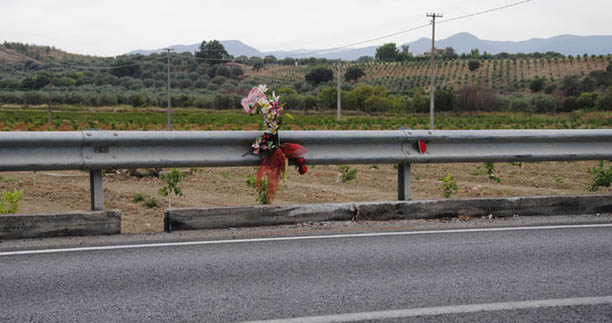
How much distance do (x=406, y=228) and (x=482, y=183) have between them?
6714 millimetres

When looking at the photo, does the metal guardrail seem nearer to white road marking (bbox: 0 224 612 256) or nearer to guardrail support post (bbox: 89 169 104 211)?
guardrail support post (bbox: 89 169 104 211)

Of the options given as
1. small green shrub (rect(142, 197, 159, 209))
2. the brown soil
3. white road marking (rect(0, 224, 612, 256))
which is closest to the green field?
the brown soil

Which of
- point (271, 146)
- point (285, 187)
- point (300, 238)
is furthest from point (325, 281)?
point (285, 187)

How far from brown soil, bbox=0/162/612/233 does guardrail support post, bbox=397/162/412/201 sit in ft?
8.90

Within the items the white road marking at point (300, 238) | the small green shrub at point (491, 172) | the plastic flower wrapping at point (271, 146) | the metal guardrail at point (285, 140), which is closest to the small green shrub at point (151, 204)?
the metal guardrail at point (285, 140)

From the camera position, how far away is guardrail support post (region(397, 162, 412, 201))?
313 inches

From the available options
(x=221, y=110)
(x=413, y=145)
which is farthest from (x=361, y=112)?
(x=413, y=145)

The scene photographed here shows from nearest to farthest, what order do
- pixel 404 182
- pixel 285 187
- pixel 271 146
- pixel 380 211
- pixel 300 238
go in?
1. pixel 300 238
2. pixel 271 146
3. pixel 380 211
4. pixel 404 182
5. pixel 285 187

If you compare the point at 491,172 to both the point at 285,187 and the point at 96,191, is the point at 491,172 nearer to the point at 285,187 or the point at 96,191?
the point at 285,187

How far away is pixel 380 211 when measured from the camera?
7.74 meters

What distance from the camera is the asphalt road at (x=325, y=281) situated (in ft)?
14.3

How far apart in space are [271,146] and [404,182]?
1735mm

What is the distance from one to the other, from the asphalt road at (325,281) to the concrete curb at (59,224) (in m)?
0.58

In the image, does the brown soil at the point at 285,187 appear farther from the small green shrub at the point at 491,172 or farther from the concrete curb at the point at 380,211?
the concrete curb at the point at 380,211
